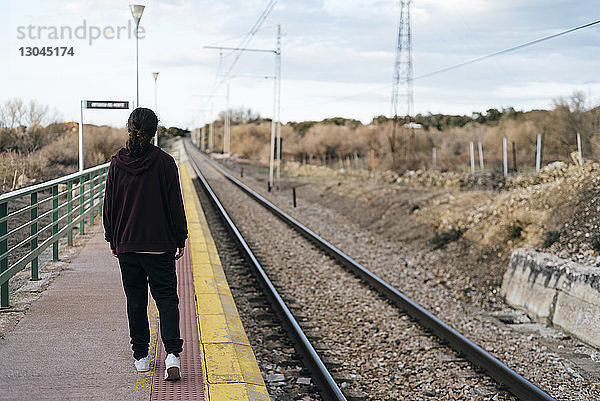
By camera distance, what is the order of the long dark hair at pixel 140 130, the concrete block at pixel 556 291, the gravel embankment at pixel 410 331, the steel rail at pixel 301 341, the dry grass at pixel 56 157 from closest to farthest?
the long dark hair at pixel 140 130 < the steel rail at pixel 301 341 < the gravel embankment at pixel 410 331 < the concrete block at pixel 556 291 < the dry grass at pixel 56 157

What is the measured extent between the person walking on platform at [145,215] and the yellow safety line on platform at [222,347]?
44 centimetres

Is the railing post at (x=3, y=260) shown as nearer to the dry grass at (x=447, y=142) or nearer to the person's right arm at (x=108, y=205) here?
the person's right arm at (x=108, y=205)

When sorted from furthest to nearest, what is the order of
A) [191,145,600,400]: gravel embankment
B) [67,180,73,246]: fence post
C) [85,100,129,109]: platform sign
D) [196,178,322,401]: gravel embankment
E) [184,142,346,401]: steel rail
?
[85,100,129,109]: platform sign → [67,180,73,246]: fence post → [191,145,600,400]: gravel embankment → [196,178,322,401]: gravel embankment → [184,142,346,401]: steel rail

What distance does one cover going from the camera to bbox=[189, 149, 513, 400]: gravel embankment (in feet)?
22.5

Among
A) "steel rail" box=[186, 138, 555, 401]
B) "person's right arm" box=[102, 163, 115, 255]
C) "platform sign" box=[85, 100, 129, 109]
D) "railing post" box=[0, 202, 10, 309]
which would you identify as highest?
"platform sign" box=[85, 100, 129, 109]

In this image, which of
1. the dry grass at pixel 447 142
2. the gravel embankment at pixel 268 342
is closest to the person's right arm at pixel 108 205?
the gravel embankment at pixel 268 342

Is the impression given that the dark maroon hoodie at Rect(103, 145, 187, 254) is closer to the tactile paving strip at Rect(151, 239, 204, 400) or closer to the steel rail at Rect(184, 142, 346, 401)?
the tactile paving strip at Rect(151, 239, 204, 400)

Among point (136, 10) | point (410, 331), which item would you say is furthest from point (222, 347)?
point (136, 10)

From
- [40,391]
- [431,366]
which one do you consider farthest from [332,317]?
[40,391]

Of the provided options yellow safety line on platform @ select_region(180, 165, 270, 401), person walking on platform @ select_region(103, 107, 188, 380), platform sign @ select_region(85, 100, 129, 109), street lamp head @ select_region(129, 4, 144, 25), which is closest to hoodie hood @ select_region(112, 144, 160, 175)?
person walking on platform @ select_region(103, 107, 188, 380)

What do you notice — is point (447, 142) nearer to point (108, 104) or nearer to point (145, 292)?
point (108, 104)

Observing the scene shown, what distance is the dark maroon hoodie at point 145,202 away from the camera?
4.44m

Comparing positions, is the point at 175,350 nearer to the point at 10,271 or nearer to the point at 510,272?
the point at 10,271

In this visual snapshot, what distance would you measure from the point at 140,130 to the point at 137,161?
0.21 meters
